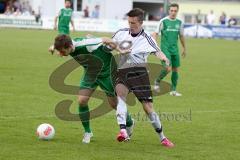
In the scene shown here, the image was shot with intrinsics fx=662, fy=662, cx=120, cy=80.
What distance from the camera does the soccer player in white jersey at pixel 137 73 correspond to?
401 inches

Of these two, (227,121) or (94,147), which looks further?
(227,121)

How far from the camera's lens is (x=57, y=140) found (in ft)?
34.4

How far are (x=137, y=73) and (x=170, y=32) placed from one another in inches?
302

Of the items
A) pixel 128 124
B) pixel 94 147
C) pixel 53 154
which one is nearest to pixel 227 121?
pixel 128 124

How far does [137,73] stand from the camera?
34.2ft

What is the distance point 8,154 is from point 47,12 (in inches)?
2424

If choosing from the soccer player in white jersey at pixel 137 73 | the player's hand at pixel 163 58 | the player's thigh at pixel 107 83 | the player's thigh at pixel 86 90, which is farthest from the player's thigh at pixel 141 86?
the player's thigh at pixel 86 90

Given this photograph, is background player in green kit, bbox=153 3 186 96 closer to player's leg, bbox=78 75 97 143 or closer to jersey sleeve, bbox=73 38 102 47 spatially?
player's leg, bbox=78 75 97 143

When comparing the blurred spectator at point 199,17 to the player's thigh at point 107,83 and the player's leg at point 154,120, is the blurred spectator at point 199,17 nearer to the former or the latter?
the player's thigh at point 107,83

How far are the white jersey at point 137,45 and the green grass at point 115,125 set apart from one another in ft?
4.38

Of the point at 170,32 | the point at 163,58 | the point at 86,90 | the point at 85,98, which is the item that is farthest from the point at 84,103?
the point at 170,32

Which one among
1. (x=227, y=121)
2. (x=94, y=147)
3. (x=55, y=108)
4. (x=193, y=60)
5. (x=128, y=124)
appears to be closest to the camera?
(x=94, y=147)

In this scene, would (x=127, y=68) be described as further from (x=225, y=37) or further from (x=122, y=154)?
(x=225, y=37)

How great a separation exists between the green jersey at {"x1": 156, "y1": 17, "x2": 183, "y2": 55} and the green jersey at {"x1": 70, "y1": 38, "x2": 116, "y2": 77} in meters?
7.29
